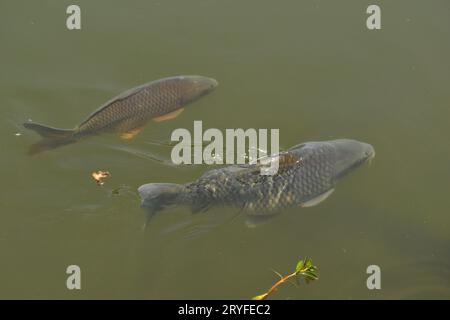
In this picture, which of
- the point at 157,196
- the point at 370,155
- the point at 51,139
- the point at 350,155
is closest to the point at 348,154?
the point at 350,155

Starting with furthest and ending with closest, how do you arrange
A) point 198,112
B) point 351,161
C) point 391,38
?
point 391,38
point 198,112
point 351,161

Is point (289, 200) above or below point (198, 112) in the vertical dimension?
below

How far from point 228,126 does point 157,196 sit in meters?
1.05

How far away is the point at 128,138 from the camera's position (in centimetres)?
434

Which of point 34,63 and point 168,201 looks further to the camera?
point 34,63

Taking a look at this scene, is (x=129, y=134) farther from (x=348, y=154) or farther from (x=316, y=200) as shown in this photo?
(x=348, y=154)

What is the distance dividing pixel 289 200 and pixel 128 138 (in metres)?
1.41

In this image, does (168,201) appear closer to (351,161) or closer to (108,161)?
(108,161)

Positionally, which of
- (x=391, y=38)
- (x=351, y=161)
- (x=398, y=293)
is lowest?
(x=398, y=293)

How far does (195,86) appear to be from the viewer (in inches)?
179

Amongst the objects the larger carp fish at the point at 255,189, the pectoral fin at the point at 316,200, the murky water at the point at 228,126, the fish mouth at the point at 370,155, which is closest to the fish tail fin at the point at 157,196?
the larger carp fish at the point at 255,189

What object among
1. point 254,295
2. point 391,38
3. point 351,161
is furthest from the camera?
point 391,38

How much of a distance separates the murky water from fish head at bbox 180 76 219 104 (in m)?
0.08

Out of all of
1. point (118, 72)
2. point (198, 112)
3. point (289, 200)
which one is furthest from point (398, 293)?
point (118, 72)
